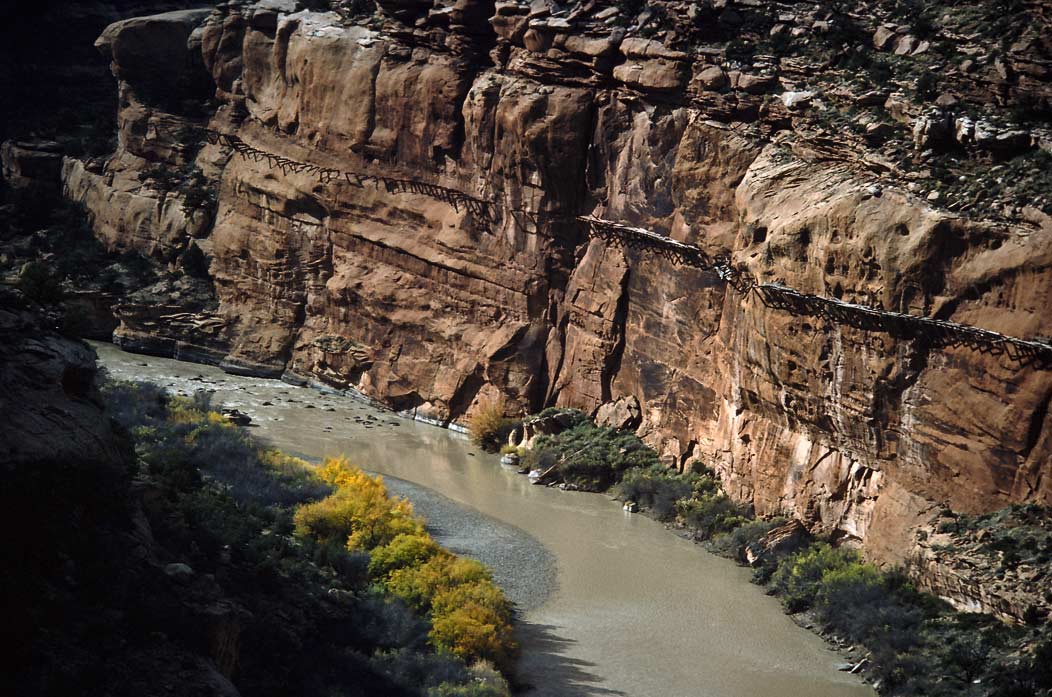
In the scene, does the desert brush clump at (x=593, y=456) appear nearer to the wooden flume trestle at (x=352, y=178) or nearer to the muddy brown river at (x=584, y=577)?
the muddy brown river at (x=584, y=577)

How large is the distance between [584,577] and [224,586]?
404 inches

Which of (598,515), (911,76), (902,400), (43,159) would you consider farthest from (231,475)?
(43,159)

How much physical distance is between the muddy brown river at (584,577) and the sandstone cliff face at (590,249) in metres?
2.20

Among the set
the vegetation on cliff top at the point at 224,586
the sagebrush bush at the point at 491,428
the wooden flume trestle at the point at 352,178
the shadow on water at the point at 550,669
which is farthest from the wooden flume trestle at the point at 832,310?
the vegetation on cliff top at the point at 224,586

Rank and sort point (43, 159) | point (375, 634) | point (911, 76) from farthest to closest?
point (43, 159) < point (911, 76) < point (375, 634)

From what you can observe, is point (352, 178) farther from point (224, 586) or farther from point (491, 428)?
point (224, 586)

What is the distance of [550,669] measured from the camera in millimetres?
22734

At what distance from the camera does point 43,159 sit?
161 feet

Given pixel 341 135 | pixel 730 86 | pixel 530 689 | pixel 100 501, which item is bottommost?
pixel 530 689

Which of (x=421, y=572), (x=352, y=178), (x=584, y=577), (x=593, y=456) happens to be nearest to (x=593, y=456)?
(x=593, y=456)

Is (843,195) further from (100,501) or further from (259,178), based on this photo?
(259,178)

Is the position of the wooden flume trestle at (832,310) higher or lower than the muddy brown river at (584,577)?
higher

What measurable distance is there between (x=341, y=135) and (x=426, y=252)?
5090 mm

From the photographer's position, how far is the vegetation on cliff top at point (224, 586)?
15148 mm
